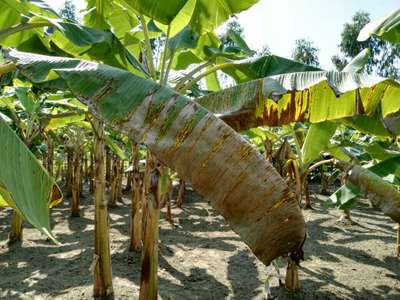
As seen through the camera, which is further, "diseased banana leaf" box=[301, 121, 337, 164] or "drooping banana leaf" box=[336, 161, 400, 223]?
"diseased banana leaf" box=[301, 121, 337, 164]

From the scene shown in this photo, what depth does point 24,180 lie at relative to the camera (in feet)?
5.43

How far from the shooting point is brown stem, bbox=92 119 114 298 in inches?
141

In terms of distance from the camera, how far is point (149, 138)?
1.68 m

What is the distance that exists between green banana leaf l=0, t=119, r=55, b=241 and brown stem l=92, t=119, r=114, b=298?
1.79 m

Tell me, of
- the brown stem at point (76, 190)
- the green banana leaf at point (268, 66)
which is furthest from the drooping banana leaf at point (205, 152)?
the brown stem at point (76, 190)

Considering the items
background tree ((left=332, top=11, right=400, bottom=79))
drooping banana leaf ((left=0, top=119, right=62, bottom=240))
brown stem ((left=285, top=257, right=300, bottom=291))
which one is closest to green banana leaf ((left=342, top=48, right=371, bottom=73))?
brown stem ((left=285, top=257, right=300, bottom=291))

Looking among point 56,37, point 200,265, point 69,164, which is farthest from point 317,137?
point 69,164

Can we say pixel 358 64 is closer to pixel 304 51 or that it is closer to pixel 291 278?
pixel 291 278

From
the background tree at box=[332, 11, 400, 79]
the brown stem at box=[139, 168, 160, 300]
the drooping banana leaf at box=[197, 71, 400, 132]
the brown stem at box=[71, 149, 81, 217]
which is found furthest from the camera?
the background tree at box=[332, 11, 400, 79]

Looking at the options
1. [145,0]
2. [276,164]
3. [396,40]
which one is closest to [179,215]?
[276,164]

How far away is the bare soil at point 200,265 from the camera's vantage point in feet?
13.9

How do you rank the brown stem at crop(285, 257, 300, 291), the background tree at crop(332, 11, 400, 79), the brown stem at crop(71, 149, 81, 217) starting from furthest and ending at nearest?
1. the background tree at crop(332, 11, 400, 79)
2. the brown stem at crop(71, 149, 81, 217)
3. the brown stem at crop(285, 257, 300, 291)

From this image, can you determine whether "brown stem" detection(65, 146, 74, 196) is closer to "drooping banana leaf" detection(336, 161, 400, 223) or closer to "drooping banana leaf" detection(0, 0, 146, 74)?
"drooping banana leaf" detection(0, 0, 146, 74)

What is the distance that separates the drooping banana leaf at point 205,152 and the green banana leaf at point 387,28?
211 cm
